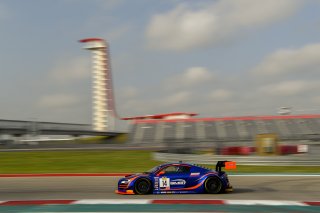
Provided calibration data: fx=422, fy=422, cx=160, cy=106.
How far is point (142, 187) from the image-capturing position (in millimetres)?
12164

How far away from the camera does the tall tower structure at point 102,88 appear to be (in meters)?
76.1

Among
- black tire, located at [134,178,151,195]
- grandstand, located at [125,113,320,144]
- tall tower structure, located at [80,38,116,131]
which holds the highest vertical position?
tall tower structure, located at [80,38,116,131]

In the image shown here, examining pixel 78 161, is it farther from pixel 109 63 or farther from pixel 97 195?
pixel 109 63

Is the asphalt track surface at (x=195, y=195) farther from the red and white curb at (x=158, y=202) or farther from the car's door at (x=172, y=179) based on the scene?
the red and white curb at (x=158, y=202)

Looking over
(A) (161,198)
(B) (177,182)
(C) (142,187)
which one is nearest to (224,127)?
(B) (177,182)

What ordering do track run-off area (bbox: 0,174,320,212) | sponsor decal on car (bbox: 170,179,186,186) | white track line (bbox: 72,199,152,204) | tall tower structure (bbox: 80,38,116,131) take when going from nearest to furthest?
1. track run-off area (bbox: 0,174,320,212)
2. white track line (bbox: 72,199,152,204)
3. sponsor decal on car (bbox: 170,179,186,186)
4. tall tower structure (bbox: 80,38,116,131)

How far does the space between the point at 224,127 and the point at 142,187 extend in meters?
60.9

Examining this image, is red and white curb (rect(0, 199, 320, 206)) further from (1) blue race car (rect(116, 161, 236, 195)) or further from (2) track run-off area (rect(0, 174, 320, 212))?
(1) blue race car (rect(116, 161, 236, 195))

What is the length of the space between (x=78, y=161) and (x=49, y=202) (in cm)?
1560

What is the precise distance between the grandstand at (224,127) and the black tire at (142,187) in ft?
177

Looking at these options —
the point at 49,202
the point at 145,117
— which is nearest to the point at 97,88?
the point at 145,117

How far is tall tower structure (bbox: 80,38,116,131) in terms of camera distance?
250 ft

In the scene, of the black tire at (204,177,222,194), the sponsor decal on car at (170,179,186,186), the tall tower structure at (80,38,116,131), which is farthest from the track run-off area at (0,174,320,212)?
the tall tower structure at (80,38,116,131)

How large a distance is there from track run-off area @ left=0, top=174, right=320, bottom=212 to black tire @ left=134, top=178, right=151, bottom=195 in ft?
0.97
